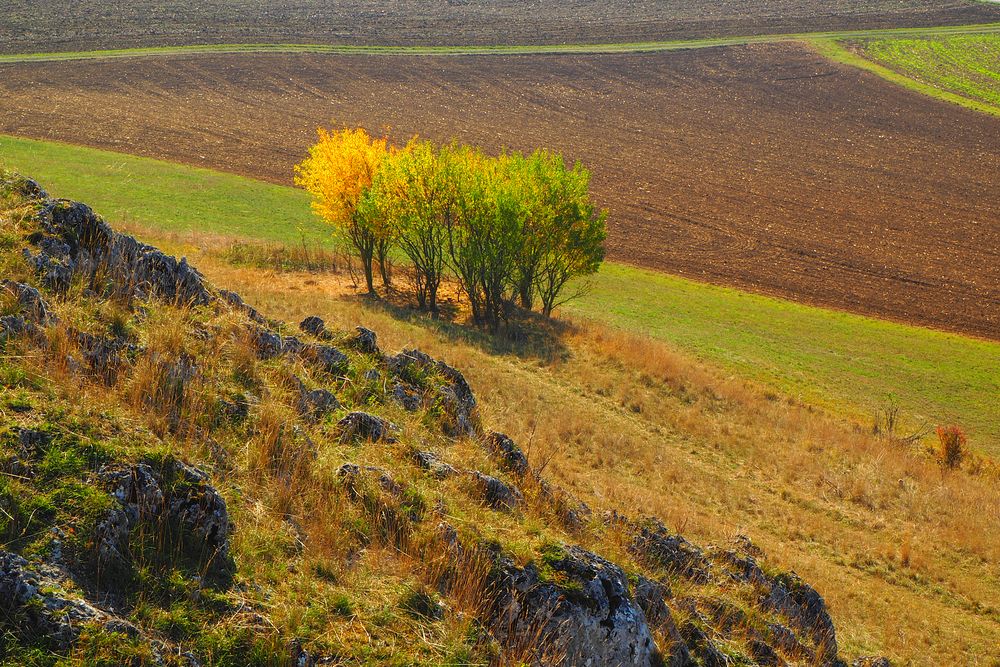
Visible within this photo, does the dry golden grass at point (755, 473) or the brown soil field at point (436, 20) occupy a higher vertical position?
the brown soil field at point (436, 20)

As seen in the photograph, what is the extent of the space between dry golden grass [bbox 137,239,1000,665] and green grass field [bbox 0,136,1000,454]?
413cm

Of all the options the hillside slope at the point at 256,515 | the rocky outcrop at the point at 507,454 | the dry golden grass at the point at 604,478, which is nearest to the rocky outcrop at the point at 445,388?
the hillside slope at the point at 256,515

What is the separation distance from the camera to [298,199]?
58000 mm

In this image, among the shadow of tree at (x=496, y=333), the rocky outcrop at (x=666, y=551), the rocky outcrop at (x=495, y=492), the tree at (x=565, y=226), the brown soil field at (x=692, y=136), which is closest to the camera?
the rocky outcrop at (x=495, y=492)

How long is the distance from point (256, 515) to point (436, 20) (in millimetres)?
123968

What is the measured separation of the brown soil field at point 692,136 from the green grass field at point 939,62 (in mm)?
4459

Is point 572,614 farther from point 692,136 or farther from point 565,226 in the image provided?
point 692,136

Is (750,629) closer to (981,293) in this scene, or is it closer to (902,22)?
(981,293)

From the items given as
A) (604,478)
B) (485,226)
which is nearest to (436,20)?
(485,226)

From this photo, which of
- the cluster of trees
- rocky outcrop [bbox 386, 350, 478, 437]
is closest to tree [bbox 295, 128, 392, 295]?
the cluster of trees

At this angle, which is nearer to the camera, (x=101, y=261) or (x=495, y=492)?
(x=495, y=492)

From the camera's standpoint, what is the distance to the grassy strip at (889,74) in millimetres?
90438

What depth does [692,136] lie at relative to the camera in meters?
81.8

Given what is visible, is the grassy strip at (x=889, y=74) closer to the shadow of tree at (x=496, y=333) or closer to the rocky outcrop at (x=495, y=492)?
the shadow of tree at (x=496, y=333)
